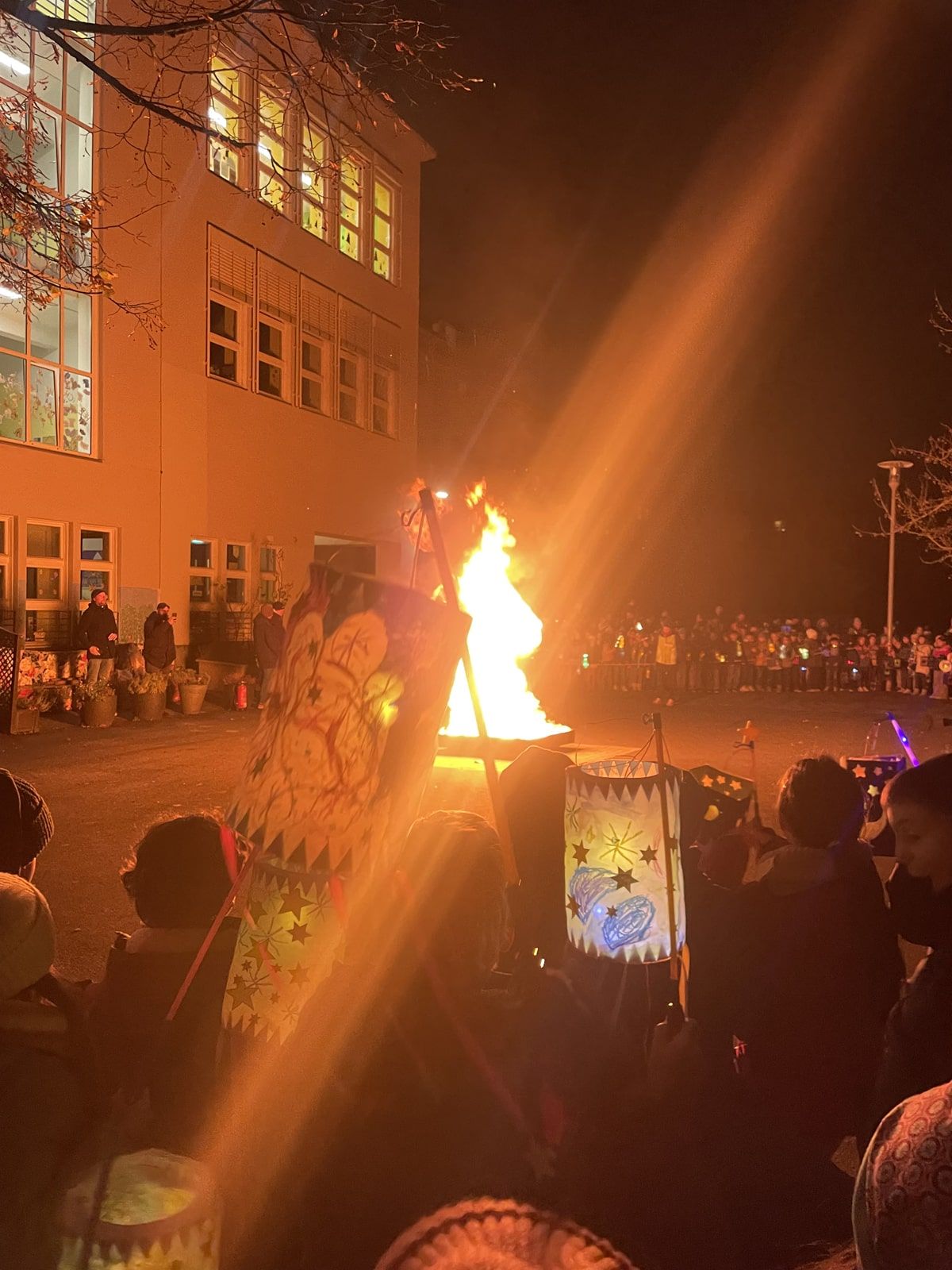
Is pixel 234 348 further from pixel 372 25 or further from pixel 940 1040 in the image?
pixel 940 1040

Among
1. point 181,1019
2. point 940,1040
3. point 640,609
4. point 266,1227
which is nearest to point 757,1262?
point 940,1040

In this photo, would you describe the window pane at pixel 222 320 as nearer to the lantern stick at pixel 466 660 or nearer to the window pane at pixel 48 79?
the window pane at pixel 48 79

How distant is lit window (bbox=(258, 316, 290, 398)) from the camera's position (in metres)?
20.2

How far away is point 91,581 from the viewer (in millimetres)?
16531

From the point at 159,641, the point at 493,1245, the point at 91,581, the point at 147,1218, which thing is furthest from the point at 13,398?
the point at 493,1245

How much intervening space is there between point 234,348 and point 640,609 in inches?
970

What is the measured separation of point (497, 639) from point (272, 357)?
11.7 meters

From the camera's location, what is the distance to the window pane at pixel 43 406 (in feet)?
50.0

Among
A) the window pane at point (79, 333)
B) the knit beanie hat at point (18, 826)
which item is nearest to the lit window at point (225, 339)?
the window pane at point (79, 333)

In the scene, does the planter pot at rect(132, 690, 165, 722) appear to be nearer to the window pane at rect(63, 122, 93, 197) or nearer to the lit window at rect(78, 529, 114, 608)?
the lit window at rect(78, 529, 114, 608)

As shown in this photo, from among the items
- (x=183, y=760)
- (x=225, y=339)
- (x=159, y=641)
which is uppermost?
(x=225, y=339)

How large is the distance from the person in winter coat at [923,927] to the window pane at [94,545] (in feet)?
52.8

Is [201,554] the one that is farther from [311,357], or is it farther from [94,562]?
[311,357]

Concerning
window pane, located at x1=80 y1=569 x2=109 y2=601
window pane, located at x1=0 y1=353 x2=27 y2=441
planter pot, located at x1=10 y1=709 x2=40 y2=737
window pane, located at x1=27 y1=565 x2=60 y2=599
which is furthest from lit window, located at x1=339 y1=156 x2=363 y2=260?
planter pot, located at x1=10 y1=709 x2=40 y2=737
